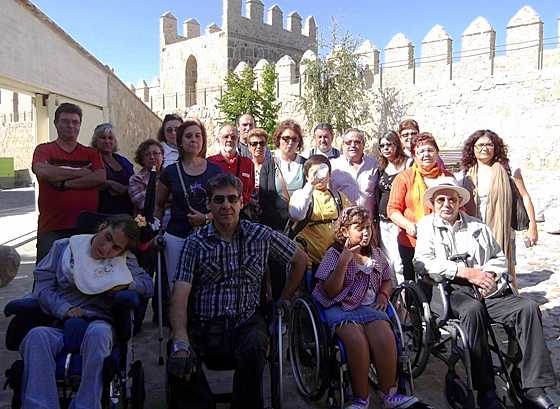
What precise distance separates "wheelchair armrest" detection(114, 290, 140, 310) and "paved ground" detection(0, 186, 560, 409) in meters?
0.70

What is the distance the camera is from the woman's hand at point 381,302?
2.95m

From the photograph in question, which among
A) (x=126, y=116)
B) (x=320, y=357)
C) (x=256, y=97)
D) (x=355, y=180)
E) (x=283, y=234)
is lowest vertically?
(x=320, y=357)

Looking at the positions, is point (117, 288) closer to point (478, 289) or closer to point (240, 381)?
point (240, 381)

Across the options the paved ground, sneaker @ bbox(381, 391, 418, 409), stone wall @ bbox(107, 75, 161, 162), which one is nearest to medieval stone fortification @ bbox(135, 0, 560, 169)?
stone wall @ bbox(107, 75, 161, 162)

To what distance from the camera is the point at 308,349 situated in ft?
9.86

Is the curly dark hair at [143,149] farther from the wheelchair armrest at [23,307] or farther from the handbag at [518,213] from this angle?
the handbag at [518,213]

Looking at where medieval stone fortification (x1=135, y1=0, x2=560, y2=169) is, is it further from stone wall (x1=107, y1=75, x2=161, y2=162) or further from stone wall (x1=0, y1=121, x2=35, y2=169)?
stone wall (x1=0, y1=121, x2=35, y2=169)

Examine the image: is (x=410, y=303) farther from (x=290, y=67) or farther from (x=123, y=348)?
(x=290, y=67)

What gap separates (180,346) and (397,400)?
1.10m

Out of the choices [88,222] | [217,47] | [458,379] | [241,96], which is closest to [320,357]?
[458,379]

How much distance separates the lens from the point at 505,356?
2.82 m

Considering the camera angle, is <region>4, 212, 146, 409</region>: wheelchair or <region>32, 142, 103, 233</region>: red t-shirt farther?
<region>32, 142, 103, 233</region>: red t-shirt

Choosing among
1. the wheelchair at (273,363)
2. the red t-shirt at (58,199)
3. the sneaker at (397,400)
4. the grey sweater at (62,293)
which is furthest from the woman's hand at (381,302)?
the red t-shirt at (58,199)

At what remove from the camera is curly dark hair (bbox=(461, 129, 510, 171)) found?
12.6ft
